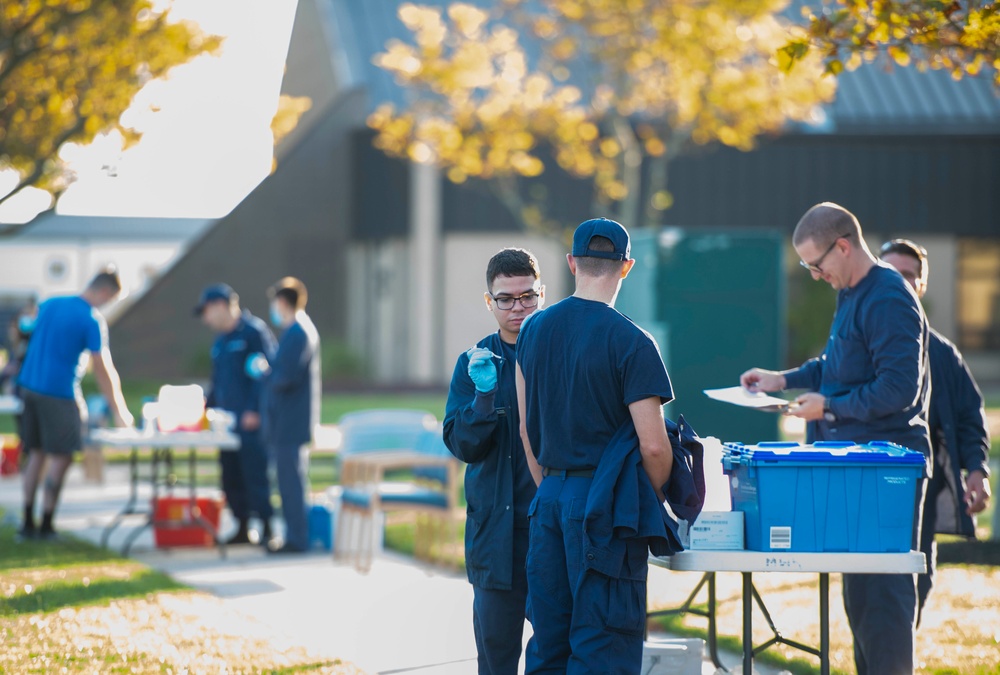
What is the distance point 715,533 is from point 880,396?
3.45 feet

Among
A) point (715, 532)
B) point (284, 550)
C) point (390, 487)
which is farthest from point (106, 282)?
point (715, 532)

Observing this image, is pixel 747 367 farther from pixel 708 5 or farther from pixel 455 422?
pixel 708 5

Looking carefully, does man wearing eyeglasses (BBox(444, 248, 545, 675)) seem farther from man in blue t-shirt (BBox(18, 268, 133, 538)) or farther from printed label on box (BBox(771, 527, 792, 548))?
man in blue t-shirt (BBox(18, 268, 133, 538))

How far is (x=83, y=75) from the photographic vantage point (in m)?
14.3

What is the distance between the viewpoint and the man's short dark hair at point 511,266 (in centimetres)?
527

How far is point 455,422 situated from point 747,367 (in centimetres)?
529

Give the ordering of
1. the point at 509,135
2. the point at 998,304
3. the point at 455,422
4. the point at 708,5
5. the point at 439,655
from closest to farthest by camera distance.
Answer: the point at 455,422
the point at 439,655
the point at 708,5
the point at 509,135
the point at 998,304

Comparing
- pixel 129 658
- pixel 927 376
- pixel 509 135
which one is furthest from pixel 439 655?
pixel 509 135

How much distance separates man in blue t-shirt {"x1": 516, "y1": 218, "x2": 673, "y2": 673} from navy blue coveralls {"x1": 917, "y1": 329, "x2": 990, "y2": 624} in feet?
7.04

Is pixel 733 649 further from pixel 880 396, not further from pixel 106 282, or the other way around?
pixel 106 282

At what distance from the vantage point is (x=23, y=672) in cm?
645

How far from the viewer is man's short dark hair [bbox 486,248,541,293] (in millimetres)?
5266

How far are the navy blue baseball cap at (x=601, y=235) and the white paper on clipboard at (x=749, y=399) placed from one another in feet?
3.67

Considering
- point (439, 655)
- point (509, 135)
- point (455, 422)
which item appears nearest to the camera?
point (455, 422)
